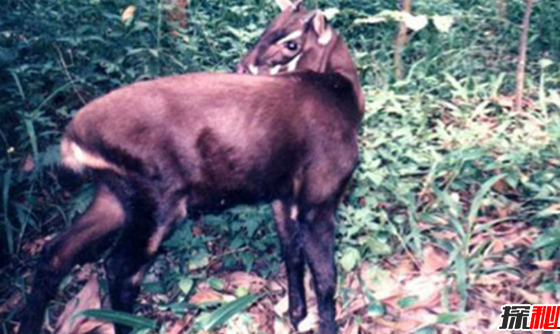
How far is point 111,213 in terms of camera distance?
3.16 metres

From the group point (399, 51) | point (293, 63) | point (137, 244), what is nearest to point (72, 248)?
point (137, 244)

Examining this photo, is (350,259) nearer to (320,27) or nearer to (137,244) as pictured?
(137,244)

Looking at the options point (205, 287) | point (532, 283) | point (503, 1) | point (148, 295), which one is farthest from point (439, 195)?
point (503, 1)

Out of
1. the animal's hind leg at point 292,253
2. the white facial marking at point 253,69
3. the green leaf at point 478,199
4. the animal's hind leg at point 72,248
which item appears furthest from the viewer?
the white facial marking at point 253,69

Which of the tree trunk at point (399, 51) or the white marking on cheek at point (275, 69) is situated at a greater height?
the white marking on cheek at point (275, 69)

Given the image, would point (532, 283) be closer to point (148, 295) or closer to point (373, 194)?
point (373, 194)

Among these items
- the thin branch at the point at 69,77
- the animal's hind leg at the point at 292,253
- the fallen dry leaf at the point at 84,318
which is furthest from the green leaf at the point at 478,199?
the thin branch at the point at 69,77

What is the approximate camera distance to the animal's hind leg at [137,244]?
298cm

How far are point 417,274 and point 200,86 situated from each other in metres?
1.39

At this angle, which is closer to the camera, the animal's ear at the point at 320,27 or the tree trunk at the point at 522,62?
the animal's ear at the point at 320,27

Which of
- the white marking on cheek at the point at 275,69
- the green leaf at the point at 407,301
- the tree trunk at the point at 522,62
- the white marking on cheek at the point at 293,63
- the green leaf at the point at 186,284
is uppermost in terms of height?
the white marking on cheek at the point at 293,63

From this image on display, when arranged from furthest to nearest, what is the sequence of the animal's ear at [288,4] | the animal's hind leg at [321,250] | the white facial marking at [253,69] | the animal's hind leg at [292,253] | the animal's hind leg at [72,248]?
the animal's ear at [288,4] → the white facial marking at [253,69] → the animal's hind leg at [292,253] → the animal's hind leg at [321,250] → the animal's hind leg at [72,248]

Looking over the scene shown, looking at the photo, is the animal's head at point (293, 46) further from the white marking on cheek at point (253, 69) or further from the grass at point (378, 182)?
the grass at point (378, 182)

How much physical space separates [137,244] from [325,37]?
1.40 meters
